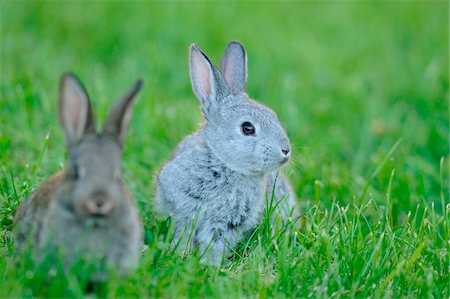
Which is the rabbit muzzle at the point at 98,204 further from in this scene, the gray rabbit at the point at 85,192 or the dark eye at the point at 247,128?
the dark eye at the point at 247,128

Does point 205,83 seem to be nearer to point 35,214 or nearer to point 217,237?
point 217,237

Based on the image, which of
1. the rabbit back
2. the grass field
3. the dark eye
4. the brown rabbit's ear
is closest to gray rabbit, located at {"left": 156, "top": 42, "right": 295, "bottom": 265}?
the dark eye

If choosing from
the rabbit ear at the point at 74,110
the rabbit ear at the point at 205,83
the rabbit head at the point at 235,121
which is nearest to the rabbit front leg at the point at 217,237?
the rabbit head at the point at 235,121

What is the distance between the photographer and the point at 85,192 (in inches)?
148

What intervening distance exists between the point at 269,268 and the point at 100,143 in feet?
4.39

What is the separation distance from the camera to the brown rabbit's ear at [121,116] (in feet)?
12.8

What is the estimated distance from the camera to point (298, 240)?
4980 millimetres

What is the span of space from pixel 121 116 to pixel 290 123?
3573mm

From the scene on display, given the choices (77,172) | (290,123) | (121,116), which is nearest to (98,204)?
(77,172)

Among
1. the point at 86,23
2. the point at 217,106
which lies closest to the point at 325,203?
the point at 217,106

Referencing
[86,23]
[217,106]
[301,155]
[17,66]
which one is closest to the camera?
[217,106]

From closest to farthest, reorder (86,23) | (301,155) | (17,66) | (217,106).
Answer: (217,106), (301,155), (17,66), (86,23)

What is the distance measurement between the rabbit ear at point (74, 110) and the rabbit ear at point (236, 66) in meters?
1.84

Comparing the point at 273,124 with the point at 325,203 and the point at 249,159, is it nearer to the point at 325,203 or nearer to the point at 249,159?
the point at 249,159
